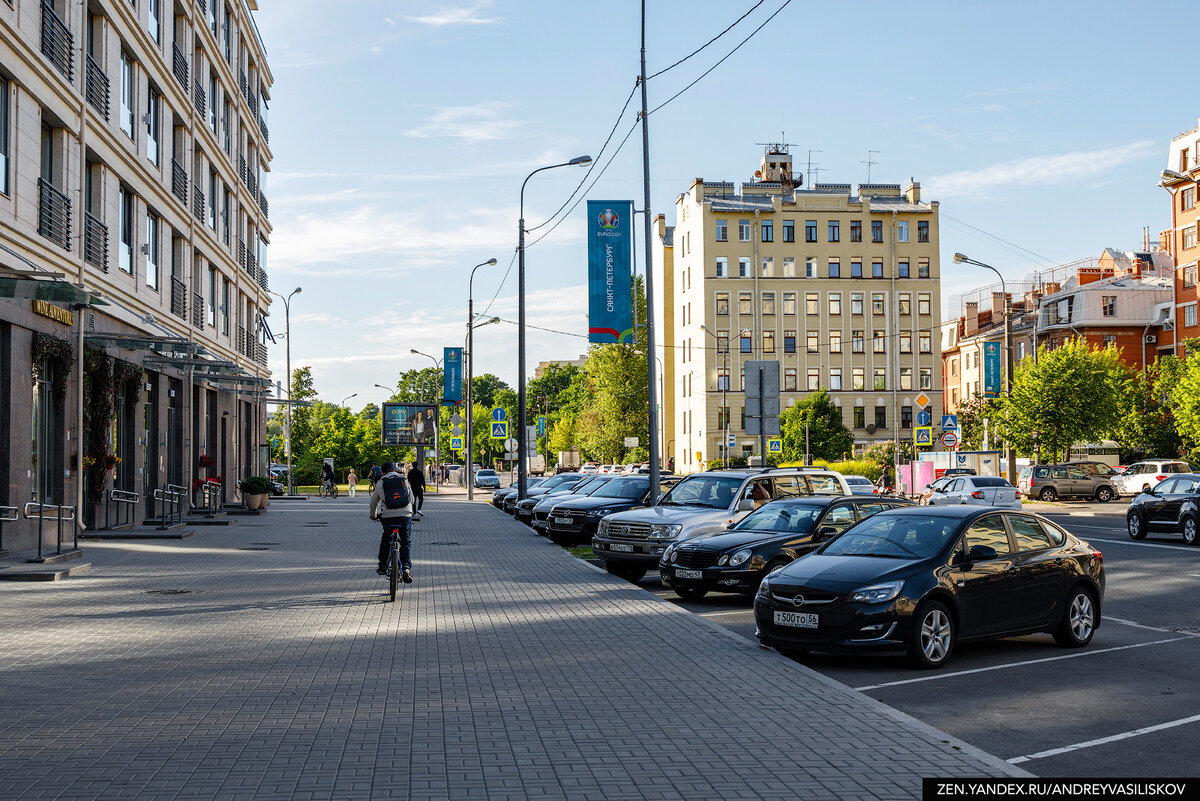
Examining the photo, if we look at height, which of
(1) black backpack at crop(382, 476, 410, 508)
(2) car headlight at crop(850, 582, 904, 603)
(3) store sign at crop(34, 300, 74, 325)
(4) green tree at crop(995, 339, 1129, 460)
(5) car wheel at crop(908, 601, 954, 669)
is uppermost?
(3) store sign at crop(34, 300, 74, 325)

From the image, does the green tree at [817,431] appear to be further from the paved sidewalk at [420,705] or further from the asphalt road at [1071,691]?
the paved sidewalk at [420,705]

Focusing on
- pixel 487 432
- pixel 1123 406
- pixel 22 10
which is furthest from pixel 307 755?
pixel 487 432

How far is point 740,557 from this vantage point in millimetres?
14188

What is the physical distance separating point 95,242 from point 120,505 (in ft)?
20.3

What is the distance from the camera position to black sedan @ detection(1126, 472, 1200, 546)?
24.4 metres

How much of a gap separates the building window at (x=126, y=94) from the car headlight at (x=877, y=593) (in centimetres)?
2194

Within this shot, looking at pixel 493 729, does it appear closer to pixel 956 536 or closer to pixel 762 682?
pixel 762 682

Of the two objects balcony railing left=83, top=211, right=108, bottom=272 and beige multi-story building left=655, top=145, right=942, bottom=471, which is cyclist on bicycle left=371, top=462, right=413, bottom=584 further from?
beige multi-story building left=655, top=145, right=942, bottom=471

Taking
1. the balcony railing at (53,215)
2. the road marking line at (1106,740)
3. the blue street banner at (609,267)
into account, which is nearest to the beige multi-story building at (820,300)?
the blue street banner at (609,267)

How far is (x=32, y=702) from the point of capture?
7.97 metres

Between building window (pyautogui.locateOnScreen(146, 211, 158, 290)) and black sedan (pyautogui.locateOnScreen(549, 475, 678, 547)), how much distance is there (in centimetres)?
1251

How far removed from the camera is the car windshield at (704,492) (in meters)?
17.7

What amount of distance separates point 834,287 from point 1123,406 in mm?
26038

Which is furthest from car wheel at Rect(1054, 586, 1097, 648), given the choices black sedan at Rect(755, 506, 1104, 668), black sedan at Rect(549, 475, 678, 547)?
black sedan at Rect(549, 475, 678, 547)
